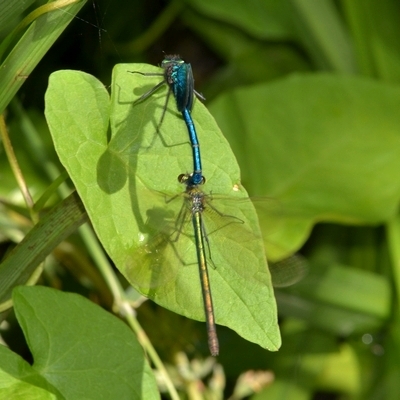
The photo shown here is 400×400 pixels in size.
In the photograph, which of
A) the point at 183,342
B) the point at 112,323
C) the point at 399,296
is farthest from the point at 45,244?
the point at 399,296

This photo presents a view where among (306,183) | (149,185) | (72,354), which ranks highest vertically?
(149,185)

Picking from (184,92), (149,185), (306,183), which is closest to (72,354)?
(149,185)

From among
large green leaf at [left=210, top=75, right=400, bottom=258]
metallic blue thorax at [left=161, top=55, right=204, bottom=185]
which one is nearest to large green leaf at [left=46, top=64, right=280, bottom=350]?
metallic blue thorax at [left=161, top=55, right=204, bottom=185]

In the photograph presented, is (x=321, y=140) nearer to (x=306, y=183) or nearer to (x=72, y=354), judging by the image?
(x=306, y=183)

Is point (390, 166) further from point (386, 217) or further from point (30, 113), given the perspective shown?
point (30, 113)

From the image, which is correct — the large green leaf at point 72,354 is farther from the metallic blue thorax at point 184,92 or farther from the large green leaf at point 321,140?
the large green leaf at point 321,140

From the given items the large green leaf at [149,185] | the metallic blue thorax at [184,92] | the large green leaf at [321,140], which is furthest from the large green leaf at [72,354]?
the large green leaf at [321,140]
